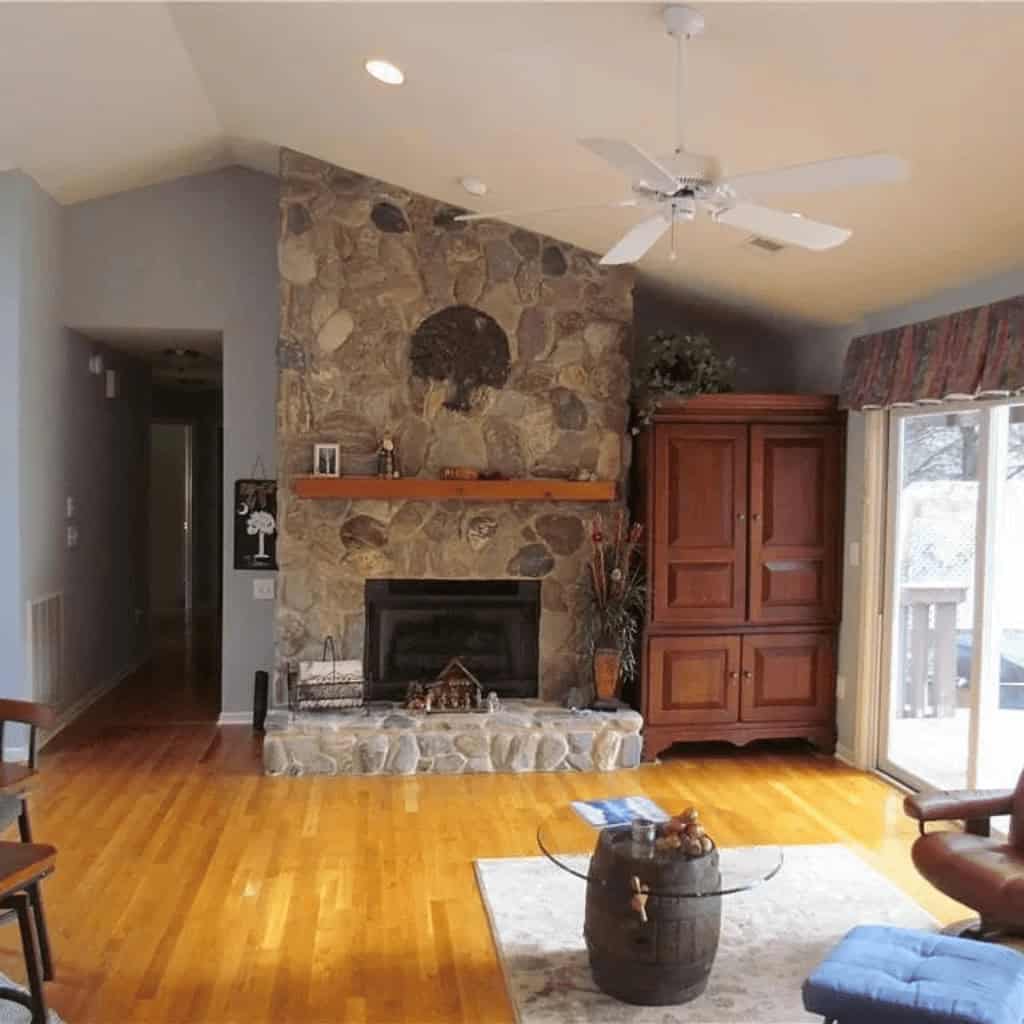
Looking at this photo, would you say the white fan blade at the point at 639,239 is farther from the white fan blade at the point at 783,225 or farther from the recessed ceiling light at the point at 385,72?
the recessed ceiling light at the point at 385,72

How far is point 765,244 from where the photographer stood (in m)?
4.72

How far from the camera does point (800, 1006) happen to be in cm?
295

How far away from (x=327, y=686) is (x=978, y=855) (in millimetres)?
3477

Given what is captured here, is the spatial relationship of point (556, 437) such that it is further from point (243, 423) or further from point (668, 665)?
point (243, 423)

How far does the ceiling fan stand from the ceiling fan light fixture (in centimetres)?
126

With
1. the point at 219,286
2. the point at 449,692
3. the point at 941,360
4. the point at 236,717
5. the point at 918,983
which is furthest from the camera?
the point at 236,717

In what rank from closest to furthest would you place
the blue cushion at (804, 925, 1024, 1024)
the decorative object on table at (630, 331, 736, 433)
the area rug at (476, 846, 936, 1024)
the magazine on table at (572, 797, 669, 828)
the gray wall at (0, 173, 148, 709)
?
the blue cushion at (804, 925, 1024, 1024) < the area rug at (476, 846, 936, 1024) < the magazine on table at (572, 797, 669, 828) < the gray wall at (0, 173, 148, 709) < the decorative object on table at (630, 331, 736, 433)

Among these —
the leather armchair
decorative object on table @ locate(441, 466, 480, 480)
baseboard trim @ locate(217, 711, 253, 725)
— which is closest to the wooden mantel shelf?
decorative object on table @ locate(441, 466, 480, 480)

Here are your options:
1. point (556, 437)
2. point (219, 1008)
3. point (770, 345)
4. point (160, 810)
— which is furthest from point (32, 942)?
point (770, 345)

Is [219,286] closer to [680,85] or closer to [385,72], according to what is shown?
[385,72]

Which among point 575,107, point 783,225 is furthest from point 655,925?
point 575,107

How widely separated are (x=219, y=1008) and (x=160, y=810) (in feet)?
6.22

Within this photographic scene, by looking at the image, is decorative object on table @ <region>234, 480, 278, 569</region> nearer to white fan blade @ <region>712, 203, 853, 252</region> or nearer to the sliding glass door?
the sliding glass door

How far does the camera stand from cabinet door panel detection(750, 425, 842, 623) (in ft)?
18.6
